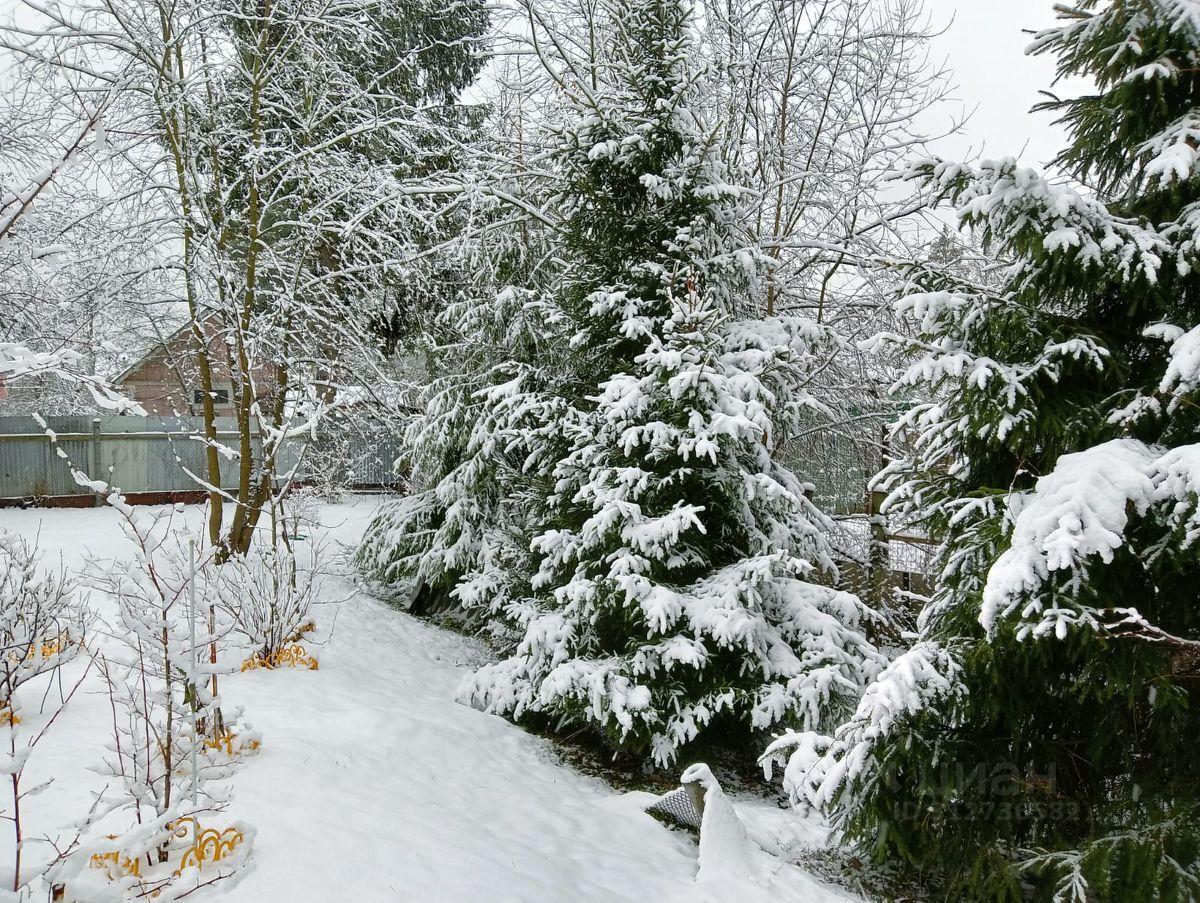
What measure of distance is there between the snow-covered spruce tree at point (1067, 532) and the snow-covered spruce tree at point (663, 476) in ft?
5.30

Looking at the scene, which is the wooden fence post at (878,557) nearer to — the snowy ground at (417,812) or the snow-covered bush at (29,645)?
the snowy ground at (417,812)

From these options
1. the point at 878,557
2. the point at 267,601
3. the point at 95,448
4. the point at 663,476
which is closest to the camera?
the point at 663,476

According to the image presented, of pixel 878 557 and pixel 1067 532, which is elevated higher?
pixel 1067 532

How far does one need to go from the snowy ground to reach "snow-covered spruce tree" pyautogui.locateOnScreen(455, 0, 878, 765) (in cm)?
54

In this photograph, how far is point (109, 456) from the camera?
1334 centimetres

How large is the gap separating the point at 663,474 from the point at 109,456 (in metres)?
12.2

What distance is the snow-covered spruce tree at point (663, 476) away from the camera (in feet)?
16.5

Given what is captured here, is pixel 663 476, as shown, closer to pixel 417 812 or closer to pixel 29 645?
pixel 417 812

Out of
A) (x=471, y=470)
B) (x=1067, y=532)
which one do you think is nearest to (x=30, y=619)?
(x=471, y=470)

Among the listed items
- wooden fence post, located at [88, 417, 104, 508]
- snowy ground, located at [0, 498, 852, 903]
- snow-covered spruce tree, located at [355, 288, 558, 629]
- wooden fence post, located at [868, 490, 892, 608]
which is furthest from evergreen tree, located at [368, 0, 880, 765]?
wooden fence post, located at [88, 417, 104, 508]

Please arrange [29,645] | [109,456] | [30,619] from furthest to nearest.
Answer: [109,456]
[30,619]
[29,645]

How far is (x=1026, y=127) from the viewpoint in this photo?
920 centimetres

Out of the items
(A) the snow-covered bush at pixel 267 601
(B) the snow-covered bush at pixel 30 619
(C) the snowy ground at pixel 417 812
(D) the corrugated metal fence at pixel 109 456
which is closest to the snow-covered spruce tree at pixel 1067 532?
(C) the snowy ground at pixel 417 812

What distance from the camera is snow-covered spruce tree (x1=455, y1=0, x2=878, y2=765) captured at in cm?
503
